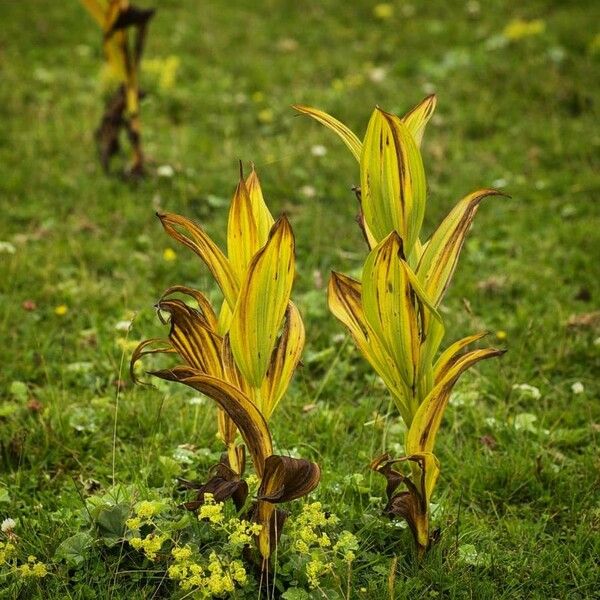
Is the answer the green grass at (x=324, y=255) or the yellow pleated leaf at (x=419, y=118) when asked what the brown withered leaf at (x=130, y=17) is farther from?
the yellow pleated leaf at (x=419, y=118)

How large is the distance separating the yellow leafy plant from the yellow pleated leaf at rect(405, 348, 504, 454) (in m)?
3.29

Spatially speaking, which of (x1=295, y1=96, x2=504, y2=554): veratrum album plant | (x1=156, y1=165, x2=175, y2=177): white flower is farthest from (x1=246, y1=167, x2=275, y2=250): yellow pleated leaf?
(x1=156, y1=165, x2=175, y2=177): white flower

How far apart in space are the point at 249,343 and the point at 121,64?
3.29 m

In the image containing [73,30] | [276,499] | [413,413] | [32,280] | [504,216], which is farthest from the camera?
[73,30]

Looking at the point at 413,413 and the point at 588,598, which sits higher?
the point at 413,413

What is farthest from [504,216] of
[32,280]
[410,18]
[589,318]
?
[410,18]

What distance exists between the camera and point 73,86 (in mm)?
6496

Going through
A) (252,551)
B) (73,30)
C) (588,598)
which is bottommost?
(588,598)

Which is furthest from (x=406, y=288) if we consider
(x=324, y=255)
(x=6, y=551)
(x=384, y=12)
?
(x=384, y=12)

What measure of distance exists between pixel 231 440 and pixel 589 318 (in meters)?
2.10

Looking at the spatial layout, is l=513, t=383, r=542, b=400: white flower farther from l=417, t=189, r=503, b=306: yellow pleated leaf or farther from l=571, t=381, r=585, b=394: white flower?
l=417, t=189, r=503, b=306: yellow pleated leaf

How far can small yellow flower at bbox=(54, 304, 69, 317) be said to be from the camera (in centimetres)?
368

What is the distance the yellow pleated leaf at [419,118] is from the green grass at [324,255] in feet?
3.42

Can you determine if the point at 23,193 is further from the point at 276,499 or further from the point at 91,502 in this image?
the point at 276,499
